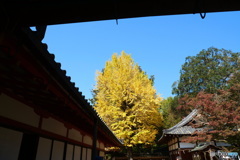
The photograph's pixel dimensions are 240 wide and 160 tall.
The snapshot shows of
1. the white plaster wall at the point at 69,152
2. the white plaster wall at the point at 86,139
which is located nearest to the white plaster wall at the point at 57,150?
the white plaster wall at the point at 69,152

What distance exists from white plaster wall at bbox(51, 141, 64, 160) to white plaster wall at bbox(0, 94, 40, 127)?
145cm

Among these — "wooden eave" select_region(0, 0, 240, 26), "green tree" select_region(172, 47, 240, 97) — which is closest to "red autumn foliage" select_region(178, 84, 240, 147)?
"wooden eave" select_region(0, 0, 240, 26)

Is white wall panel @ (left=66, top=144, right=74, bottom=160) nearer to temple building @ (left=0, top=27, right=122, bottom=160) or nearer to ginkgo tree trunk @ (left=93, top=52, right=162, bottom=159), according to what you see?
temple building @ (left=0, top=27, right=122, bottom=160)

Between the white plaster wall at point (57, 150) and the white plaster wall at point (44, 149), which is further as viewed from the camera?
the white plaster wall at point (57, 150)

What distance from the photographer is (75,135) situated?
6648 mm

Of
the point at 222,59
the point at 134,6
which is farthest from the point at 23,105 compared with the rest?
the point at 222,59

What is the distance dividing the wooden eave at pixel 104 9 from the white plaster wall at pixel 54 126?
343 centimetres

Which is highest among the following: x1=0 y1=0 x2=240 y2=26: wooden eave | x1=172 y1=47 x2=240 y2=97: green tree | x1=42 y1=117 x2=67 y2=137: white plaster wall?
x1=172 y1=47 x2=240 y2=97: green tree

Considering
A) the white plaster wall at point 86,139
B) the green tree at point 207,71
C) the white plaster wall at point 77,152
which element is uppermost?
the green tree at point 207,71

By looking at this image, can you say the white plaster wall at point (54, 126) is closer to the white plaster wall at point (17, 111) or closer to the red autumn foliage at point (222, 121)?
the white plaster wall at point (17, 111)

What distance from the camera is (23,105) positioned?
3549 millimetres

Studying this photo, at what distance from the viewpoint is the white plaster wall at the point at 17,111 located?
9.77ft

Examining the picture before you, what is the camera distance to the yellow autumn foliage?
1435 cm

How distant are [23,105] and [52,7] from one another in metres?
2.78
